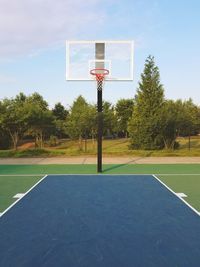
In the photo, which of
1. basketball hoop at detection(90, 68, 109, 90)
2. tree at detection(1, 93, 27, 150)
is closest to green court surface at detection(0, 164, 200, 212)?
basketball hoop at detection(90, 68, 109, 90)

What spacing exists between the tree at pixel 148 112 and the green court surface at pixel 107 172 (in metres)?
11.7

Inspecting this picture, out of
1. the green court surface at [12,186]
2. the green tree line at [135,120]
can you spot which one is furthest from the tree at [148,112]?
the green court surface at [12,186]

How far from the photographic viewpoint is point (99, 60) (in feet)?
44.7

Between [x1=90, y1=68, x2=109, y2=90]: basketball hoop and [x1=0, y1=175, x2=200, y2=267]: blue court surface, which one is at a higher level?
[x1=90, y1=68, x2=109, y2=90]: basketball hoop

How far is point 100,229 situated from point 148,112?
25698 mm

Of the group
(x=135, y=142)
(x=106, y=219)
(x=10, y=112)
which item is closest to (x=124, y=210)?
(x=106, y=219)

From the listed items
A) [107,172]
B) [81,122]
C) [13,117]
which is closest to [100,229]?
[107,172]

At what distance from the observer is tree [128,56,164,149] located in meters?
28.0

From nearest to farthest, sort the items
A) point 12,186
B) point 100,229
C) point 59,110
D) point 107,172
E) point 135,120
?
point 100,229
point 12,186
point 107,172
point 135,120
point 59,110

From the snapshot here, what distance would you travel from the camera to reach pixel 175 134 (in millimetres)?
26812

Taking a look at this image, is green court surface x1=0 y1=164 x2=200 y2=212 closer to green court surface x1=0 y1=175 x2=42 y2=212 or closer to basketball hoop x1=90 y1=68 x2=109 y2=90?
green court surface x1=0 y1=175 x2=42 y2=212

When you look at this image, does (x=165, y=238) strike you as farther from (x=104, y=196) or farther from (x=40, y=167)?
(x=40, y=167)

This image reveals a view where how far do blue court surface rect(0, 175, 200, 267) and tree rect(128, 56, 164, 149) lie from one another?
1813 centimetres

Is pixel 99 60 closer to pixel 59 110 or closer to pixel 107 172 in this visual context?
pixel 107 172
